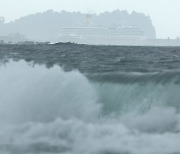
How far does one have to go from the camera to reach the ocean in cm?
1266

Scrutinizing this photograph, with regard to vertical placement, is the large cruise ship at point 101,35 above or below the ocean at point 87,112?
above

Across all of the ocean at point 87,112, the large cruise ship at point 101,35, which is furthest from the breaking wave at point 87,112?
the large cruise ship at point 101,35

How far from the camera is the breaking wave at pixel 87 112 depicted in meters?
12.7

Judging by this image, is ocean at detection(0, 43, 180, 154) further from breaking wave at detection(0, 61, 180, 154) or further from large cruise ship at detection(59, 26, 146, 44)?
large cruise ship at detection(59, 26, 146, 44)

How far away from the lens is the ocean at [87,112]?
41.5 ft

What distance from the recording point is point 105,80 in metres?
17.0

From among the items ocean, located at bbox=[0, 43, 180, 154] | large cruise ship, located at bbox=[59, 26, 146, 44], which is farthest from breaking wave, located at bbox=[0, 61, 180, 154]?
large cruise ship, located at bbox=[59, 26, 146, 44]

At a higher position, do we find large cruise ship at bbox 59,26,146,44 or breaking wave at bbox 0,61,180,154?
large cruise ship at bbox 59,26,146,44

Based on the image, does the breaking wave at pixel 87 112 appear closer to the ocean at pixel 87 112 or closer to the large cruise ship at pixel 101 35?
the ocean at pixel 87 112

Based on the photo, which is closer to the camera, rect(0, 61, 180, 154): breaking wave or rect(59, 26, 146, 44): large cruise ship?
rect(0, 61, 180, 154): breaking wave

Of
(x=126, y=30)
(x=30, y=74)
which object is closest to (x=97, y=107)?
(x=30, y=74)

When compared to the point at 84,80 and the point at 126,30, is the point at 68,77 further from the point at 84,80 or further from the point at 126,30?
the point at 126,30

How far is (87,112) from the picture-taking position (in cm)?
1512

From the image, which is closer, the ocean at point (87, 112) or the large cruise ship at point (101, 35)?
the ocean at point (87, 112)
